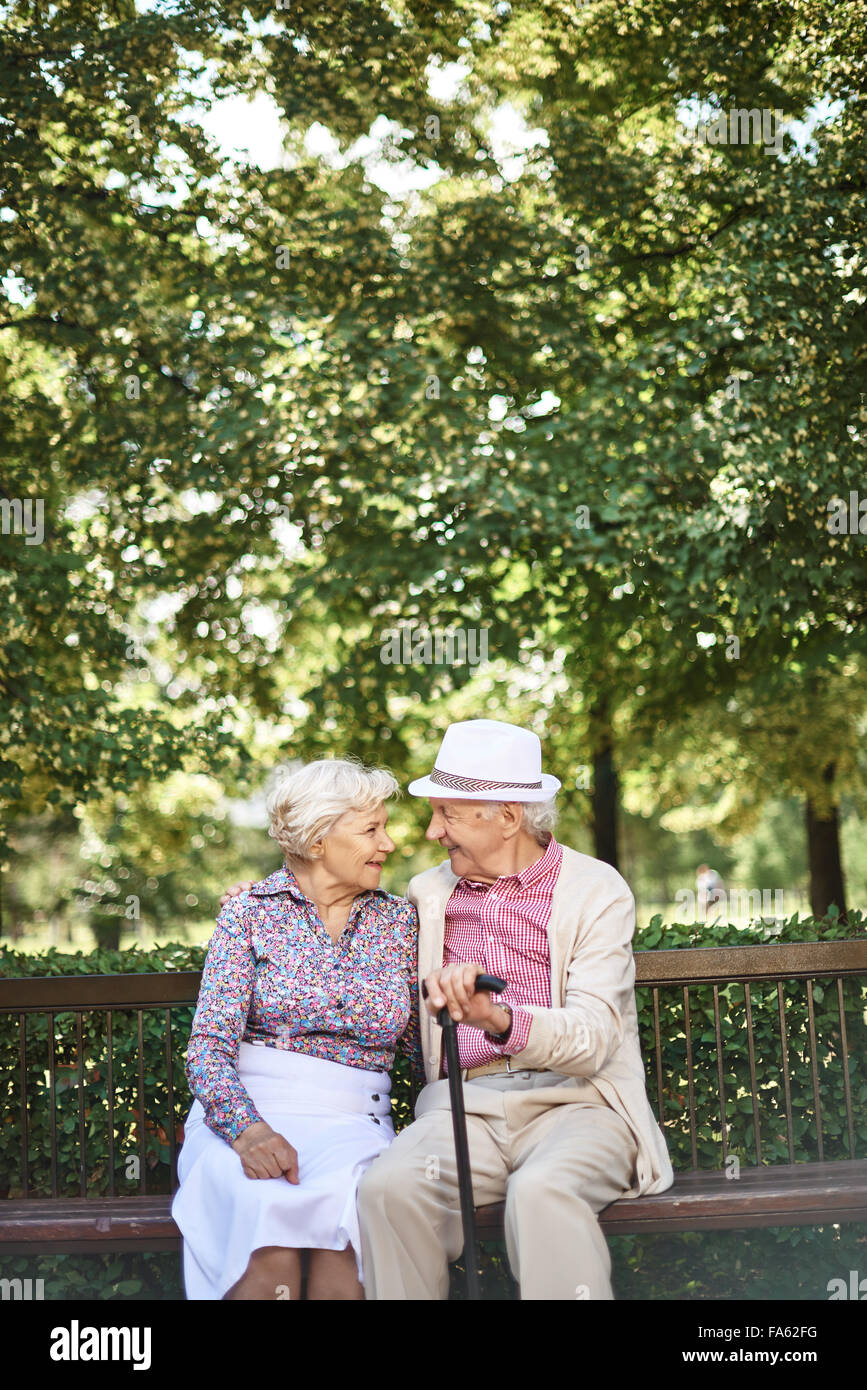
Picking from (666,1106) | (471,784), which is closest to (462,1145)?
(471,784)

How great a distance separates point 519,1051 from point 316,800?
87 cm

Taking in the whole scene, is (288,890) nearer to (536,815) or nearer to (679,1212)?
(536,815)

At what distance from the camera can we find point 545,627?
9445mm

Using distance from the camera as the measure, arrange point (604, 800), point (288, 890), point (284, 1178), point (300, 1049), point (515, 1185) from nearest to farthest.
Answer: point (515, 1185), point (284, 1178), point (300, 1049), point (288, 890), point (604, 800)

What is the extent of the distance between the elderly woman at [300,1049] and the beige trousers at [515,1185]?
0.39 feet

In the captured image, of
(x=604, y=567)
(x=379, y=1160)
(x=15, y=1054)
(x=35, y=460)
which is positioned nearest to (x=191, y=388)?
(x=35, y=460)

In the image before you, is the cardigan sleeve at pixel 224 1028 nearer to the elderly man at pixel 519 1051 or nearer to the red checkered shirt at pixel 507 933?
the elderly man at pixel 519 1051

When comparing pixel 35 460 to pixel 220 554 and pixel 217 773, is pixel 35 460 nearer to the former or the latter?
pixel 220 554

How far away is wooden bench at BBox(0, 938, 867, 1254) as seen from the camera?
11.9 feet

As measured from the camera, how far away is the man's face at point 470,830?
3.47 metres

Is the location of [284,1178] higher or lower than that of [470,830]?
lower

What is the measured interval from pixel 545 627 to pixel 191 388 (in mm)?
3102

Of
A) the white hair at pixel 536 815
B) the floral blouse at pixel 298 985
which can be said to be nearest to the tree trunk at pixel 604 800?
the white hair at pixel 536 815

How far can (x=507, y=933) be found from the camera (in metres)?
3.49
